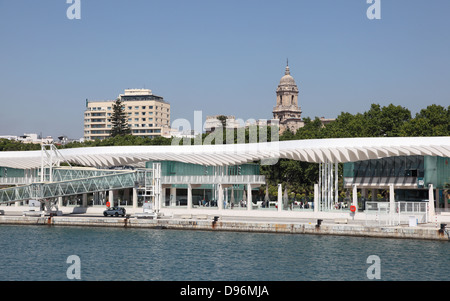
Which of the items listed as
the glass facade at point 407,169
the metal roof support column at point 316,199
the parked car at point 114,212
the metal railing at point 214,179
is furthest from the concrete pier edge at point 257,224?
the glass facade at point 407,169

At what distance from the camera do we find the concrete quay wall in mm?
54344

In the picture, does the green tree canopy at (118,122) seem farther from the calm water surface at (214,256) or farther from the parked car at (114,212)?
the calm water surface at (214,256)

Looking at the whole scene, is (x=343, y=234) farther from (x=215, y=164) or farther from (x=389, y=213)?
(x=215, y=164)

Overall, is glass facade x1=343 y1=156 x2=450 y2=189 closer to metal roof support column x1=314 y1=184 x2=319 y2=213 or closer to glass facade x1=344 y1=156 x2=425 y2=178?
glass facade x1=344 y1=156 x2=425 y2=178

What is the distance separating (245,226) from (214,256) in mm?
15362

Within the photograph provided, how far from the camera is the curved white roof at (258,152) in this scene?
220 feet

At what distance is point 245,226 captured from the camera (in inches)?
2418

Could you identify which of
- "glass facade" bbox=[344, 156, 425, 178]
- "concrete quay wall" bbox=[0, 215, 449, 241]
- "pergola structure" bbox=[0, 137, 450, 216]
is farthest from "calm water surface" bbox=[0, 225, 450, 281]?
"glass facade" bbox=[344, 156, 425, 178]

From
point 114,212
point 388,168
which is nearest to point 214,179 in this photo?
point 114,212

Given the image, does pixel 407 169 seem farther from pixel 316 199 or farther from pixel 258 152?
pixel 258 152

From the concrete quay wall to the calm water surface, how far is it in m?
1.27

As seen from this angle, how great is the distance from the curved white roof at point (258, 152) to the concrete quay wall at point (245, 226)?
1226 centimetres
